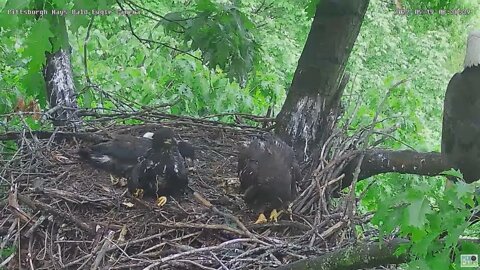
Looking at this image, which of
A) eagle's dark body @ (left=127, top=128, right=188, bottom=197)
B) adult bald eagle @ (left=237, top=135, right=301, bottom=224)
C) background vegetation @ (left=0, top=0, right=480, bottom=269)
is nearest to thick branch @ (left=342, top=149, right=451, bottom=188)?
background vegetation @ (left=0, top=0, right=480, bottom=269)

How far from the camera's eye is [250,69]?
4543mm

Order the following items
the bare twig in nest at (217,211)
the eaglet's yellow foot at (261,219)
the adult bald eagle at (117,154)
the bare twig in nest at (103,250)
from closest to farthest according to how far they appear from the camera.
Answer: the bare twig in nest at (103,250)
the bare twig in nest at (217,211)
the eaglet's yellow foot at (261,219)
the adult bald eagle at (117,154)

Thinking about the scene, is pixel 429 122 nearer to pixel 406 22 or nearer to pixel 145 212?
pixel 406 22

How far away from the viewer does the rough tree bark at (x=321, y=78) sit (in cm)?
429

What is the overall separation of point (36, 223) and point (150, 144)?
1049 mm

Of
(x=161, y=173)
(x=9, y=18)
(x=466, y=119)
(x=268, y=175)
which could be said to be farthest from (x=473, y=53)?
(x=9, y=18)

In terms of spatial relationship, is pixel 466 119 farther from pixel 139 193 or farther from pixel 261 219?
pixel 139 193

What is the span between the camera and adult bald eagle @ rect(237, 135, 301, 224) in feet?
12.5

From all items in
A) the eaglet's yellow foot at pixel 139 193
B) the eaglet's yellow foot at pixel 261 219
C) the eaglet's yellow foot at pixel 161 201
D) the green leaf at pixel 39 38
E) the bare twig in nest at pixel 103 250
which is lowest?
the bare twig in nest at pixel 103 250

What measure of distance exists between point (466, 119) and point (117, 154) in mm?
2129

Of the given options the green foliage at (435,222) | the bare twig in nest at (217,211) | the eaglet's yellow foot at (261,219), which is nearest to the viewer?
the green foliage at (435,222)

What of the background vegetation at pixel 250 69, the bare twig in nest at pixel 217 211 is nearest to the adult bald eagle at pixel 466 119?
the background vegetation at pixel 250 69

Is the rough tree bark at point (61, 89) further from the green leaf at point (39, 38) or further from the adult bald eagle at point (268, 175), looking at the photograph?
the green leaf at point (39, 38)

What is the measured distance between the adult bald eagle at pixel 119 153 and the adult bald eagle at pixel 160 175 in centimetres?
22
